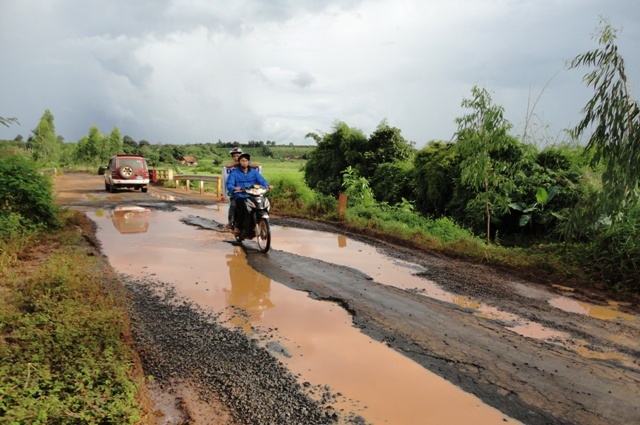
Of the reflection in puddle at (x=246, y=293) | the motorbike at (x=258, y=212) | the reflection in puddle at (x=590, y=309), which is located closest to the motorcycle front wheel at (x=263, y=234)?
the motorbike at (x=258, y=212)

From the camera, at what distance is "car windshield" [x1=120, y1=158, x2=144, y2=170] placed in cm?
2238

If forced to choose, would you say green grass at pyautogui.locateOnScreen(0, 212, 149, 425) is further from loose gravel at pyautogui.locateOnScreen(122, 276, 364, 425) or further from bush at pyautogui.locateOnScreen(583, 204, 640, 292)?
bush at pyautogui.locateOnScreen(583, 204, 640, 292)

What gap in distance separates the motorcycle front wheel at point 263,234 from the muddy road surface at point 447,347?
4.14ft

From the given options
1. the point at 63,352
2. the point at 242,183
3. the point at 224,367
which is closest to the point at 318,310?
the point at 224,367

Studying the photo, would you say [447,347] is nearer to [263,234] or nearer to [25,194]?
[263,234]

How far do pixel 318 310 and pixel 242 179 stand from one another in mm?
4679

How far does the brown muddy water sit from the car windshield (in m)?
11.9

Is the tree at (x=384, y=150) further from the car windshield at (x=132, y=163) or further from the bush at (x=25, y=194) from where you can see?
the bush at (x=25, y=194)

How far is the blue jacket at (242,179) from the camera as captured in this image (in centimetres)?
959

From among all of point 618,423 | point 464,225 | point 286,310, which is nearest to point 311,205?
point 464,225

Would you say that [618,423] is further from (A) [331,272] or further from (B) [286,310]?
(A) [331,272]

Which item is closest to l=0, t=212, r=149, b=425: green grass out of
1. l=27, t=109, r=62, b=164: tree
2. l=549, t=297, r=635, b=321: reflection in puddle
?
l=549, t=297, r=635, b=321: reflection in puddle

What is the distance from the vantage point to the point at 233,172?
964cm

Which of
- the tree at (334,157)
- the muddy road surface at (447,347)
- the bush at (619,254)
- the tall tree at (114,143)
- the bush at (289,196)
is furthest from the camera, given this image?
the tall tree at (114,143)
